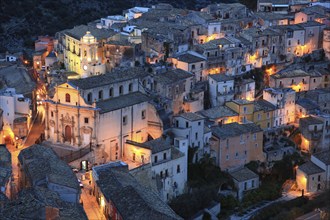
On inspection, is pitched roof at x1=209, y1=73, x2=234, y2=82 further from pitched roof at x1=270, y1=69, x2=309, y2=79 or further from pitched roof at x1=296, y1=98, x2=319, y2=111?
pitched roof at x1=296, y1=98, x2=319, y2=111

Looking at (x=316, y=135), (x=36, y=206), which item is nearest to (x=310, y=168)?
(x=316, y=135)

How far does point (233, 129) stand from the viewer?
134 ft

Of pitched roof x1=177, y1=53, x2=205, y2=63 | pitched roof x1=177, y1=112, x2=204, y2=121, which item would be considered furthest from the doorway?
pitched roof x1=177, y1=53, x2=205, y2=63

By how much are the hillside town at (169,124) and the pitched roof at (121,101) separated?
0.10 meters

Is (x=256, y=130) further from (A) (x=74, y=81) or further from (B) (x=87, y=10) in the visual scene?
(B) (x=87, y=10)

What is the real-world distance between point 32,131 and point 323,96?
693 inches

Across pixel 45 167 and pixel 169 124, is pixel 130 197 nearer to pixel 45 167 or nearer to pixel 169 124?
pixel 45 167

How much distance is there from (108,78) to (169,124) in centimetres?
397

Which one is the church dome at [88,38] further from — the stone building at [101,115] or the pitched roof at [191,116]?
the pitched roof at [191,116]

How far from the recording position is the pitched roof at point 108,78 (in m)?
38.1

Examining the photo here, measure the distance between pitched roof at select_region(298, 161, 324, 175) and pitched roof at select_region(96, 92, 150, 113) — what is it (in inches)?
352

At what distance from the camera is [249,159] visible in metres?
41.7

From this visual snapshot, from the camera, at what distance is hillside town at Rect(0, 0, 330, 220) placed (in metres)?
32.3

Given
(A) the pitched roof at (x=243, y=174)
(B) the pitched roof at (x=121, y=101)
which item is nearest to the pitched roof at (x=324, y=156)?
(A) the pitched roof at (x=243, y=174)
